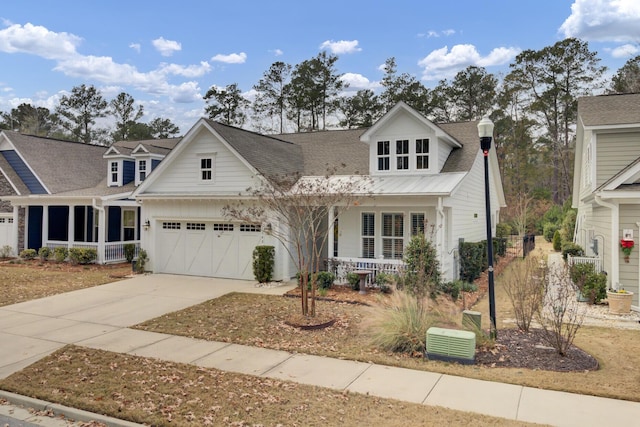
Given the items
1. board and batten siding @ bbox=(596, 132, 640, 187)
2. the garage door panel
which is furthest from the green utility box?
the garage door panel

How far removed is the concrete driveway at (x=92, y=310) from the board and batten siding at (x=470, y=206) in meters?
6.33

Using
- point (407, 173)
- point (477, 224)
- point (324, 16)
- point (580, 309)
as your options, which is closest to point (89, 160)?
point (324, 16)

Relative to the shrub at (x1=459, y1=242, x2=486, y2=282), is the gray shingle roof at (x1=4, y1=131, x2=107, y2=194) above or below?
above

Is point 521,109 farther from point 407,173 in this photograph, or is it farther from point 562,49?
point 407,173

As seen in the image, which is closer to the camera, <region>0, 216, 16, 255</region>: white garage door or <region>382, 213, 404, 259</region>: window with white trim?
<region>382, 213, 404, 259</region>: window with white trim

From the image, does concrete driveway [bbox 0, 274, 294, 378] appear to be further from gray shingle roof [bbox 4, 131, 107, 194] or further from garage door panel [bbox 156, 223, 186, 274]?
gray shingle roof [bbox 4, 131, 107, 194]

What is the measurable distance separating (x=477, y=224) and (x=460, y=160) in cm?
449

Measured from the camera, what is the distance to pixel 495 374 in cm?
670

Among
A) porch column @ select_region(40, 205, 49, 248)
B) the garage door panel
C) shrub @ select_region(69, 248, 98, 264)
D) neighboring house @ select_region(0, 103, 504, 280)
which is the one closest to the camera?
neighboring house @ select_region(0, 103, 504, 280)

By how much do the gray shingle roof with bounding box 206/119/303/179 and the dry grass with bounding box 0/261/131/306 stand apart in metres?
6.81

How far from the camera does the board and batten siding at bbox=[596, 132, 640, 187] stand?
1327cm

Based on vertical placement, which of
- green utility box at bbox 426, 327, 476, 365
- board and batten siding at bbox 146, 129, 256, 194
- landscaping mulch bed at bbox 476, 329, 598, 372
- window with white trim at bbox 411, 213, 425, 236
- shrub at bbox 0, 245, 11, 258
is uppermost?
board and batten siding at bbox 146, 129, 256, 194

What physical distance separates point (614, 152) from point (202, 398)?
13851mm

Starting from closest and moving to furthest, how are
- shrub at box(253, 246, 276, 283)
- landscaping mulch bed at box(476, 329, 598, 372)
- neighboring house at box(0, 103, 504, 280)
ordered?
1. landscaping mulch bed at box(476, 329, 598, 372)
2. neighboring house at box(0, 103, 504, 280)
3. shrub at box(253, 246, 276, 283)
